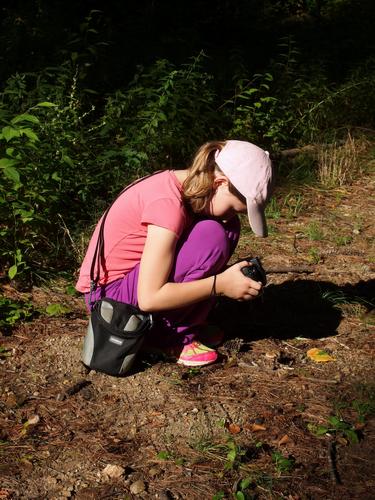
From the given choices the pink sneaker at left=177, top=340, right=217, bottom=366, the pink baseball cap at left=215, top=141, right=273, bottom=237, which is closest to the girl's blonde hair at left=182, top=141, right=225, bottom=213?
the pink baseball cap at left=215, top=141, right=273, bottom=237

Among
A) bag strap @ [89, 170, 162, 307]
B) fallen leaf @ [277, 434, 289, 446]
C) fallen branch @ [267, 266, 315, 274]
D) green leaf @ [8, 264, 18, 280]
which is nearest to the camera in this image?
fallen leaf @ [277, 434, 289, 446]

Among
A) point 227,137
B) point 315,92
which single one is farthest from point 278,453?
point 315,92

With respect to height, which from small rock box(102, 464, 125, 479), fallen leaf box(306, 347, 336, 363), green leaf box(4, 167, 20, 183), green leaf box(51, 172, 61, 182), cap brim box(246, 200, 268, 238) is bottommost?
fallen leaf box(306, 347, 336, 363)

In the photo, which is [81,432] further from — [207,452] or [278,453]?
[278,453]

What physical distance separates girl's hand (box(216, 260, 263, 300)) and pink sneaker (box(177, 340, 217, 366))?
0.37 metres

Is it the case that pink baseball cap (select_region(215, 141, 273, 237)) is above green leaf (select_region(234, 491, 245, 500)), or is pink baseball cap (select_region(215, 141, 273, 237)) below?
above

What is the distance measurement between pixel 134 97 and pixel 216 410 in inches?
121

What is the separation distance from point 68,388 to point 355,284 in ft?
6.32

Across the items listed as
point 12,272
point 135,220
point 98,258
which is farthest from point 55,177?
point 135,220

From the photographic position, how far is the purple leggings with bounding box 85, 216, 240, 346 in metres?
3.11

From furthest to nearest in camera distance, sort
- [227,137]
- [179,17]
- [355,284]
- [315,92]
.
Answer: [179,17], [315,92], [227,137], [355,284]

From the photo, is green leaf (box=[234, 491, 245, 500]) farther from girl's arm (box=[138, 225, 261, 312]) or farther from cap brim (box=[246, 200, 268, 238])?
cap brim (box=[246, 200, 268, 238])

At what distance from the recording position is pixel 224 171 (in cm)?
290

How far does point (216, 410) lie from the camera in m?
3.00
